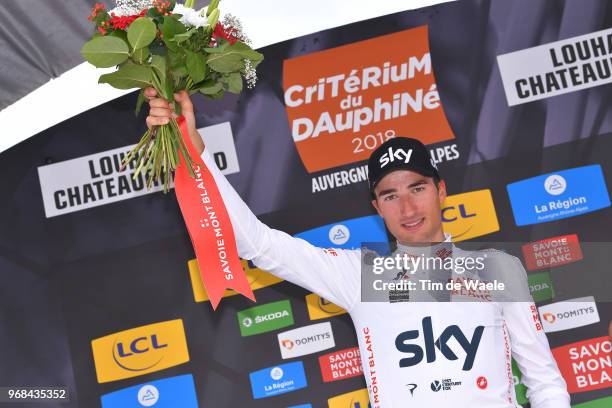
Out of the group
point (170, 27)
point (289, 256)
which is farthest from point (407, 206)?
point (170, 27)

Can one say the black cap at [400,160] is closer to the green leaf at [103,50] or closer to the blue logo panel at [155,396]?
the green leaf at [103,50]

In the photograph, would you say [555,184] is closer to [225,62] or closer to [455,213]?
[455,213]

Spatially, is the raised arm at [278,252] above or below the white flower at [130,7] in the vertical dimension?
below

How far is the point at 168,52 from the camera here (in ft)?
7.54

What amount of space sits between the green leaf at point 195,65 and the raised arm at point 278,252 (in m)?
0.12

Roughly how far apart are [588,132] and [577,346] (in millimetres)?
855

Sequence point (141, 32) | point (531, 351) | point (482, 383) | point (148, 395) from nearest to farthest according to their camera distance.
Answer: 1. point (141, 32)
2. point (482, 383)
3. point (531, 351)
4. point (148, 395)

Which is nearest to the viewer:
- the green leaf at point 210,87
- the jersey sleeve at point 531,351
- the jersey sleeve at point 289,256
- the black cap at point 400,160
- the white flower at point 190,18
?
the white flower at point 190,18

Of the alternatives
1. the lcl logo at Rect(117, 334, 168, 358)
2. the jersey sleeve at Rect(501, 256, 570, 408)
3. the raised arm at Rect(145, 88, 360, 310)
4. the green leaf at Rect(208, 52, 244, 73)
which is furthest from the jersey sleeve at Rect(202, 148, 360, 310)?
the lcl logo at Rect(117, 334, 168, 358)

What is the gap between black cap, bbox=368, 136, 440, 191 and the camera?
9.09 ft

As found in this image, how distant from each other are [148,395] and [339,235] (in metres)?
0.98

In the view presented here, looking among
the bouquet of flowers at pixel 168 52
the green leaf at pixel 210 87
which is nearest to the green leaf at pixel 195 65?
the bouquet of flowers at pixel 168 52

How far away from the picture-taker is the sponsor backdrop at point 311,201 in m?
3.28

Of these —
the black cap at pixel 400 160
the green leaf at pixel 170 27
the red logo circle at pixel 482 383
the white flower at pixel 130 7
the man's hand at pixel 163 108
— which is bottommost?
the red logo circle at pixel 482 383
